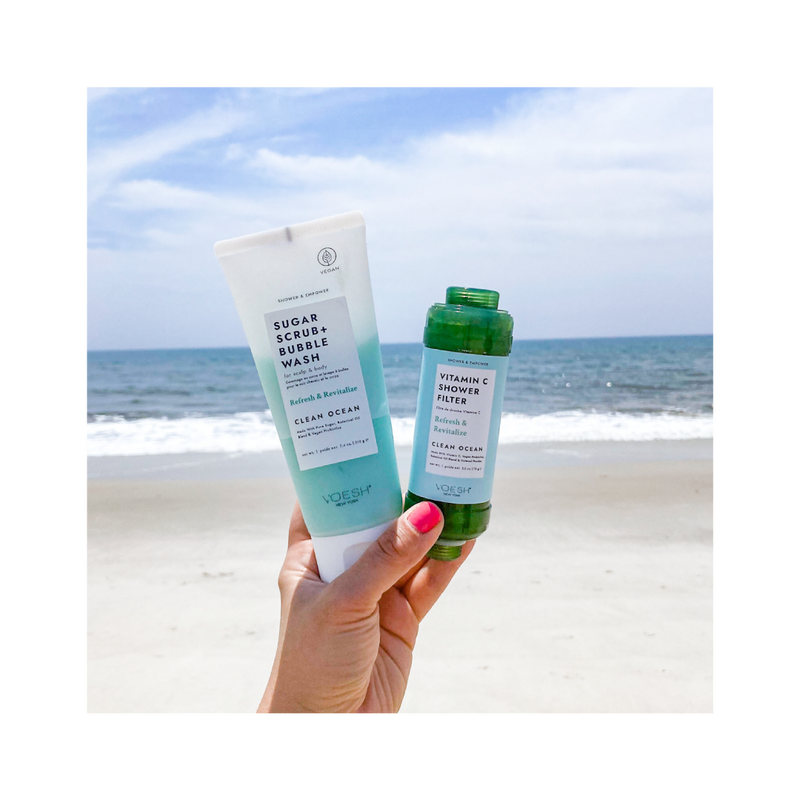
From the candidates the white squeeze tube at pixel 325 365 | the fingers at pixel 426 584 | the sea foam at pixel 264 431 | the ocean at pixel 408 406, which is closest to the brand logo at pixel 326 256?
the white squeeze tube at pixel 325 365

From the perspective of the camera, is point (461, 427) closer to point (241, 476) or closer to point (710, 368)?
point (241, 476)

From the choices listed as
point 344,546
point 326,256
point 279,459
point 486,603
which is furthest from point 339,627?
point 279,459

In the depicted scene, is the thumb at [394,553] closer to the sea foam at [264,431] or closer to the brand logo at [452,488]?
the brand logo at [452,488]

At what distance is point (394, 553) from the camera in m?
1.36

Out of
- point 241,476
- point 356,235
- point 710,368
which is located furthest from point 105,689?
point 710,368

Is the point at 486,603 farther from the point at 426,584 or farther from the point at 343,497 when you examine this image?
the point at 343,497

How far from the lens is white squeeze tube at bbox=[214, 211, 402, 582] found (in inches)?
52.9

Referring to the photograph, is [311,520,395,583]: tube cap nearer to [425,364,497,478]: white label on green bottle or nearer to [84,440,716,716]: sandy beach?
[425,364,497,478]: white label on green bottle

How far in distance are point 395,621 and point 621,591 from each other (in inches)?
96.8

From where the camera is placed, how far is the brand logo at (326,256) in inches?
53.0

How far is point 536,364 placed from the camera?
2025cm

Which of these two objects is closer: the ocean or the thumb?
the thumb

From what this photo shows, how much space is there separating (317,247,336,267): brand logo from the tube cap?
54 cm

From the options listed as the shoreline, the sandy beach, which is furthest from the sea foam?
the sandy beach
